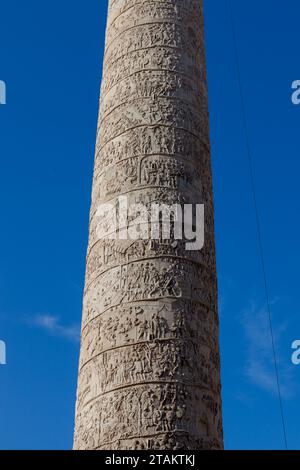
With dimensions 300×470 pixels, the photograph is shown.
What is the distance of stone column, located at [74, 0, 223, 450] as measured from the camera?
163 inches

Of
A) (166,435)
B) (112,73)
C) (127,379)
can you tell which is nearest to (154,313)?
(127,379)

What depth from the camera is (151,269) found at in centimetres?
448

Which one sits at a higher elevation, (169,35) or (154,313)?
(169,35)

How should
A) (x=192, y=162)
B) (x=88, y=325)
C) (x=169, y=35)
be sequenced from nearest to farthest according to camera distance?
1. (x=88, y=325)
2. (x=192, y=162)
3. (x=169, y=35)

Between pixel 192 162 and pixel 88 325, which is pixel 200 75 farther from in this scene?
pixel 88 325

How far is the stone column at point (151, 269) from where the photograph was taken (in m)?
4.14

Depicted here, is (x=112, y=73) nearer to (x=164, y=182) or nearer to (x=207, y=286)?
(x=164, y=182)

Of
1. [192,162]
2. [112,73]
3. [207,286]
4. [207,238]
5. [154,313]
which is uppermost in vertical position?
[112,73]
